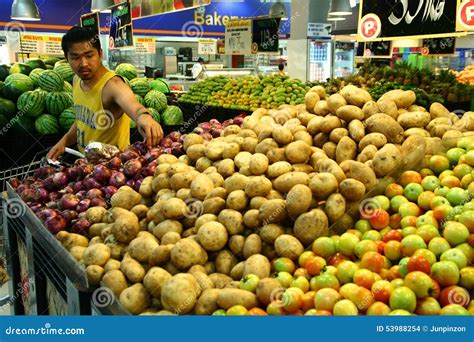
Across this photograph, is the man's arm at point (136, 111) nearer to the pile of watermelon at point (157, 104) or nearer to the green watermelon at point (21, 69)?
the pile of watermelon at point (157, 104)

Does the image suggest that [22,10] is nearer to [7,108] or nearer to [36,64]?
[36,64]

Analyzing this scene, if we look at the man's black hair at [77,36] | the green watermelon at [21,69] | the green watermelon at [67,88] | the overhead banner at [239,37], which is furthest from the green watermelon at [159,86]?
the overhead banner at [239,37]

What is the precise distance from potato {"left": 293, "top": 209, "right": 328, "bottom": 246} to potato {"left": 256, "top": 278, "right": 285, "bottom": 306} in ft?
0.99

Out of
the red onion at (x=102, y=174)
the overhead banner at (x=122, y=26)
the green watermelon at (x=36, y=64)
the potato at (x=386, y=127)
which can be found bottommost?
the red onion at (x=102, y=174)

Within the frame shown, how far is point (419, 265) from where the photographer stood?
1.59m

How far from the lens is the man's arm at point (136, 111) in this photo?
2.95 meters

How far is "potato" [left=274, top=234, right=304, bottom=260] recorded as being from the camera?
183 cm

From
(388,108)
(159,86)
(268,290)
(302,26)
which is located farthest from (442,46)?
(268,290)

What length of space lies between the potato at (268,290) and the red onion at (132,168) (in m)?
1.21

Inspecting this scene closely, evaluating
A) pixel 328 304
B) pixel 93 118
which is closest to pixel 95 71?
pixel 93 118

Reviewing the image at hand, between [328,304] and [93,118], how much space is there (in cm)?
254

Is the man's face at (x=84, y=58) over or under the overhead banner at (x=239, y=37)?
under

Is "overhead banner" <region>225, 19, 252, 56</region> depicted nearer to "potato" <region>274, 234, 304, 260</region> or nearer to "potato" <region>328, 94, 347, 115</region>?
"potato" <region>328, 94, 347, 115</region>

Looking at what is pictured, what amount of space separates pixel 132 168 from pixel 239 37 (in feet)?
21.8
